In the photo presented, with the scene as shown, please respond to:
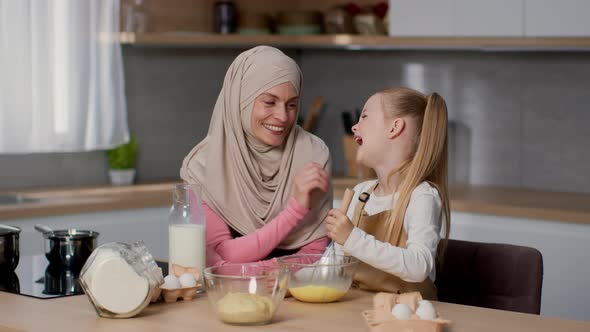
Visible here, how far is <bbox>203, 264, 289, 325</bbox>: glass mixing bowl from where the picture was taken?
1881 millimetres

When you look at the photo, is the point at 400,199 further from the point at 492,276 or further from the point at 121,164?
the point at 121,164

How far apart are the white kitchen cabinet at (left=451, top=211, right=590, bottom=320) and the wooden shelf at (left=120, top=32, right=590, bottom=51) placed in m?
0.71

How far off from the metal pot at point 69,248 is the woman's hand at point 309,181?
20.8 inches

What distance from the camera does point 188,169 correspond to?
264 centimetres

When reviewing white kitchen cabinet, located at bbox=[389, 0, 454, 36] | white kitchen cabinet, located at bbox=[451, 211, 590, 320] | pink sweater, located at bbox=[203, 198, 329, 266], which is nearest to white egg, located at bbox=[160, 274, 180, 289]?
pink sweater, located at bbox=[203, 198, 329, 266]

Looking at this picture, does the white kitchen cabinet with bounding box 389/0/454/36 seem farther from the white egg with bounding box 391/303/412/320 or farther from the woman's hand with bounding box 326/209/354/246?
the white egg with bounding box 391/303/412/320

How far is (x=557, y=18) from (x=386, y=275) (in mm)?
1925

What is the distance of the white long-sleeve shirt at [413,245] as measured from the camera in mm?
2094

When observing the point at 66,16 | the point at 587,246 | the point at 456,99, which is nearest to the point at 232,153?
the point at 587,246

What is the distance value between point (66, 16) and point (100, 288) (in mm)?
2389

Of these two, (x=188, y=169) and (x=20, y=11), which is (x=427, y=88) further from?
(x=188, y=169)

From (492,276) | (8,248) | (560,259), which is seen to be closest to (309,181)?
(492,276)

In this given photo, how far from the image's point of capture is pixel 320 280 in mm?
2078

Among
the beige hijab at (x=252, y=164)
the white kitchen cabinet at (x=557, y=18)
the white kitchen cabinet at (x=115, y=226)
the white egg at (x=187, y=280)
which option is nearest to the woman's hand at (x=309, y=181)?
the beige hijab at (x=252, y=164)
